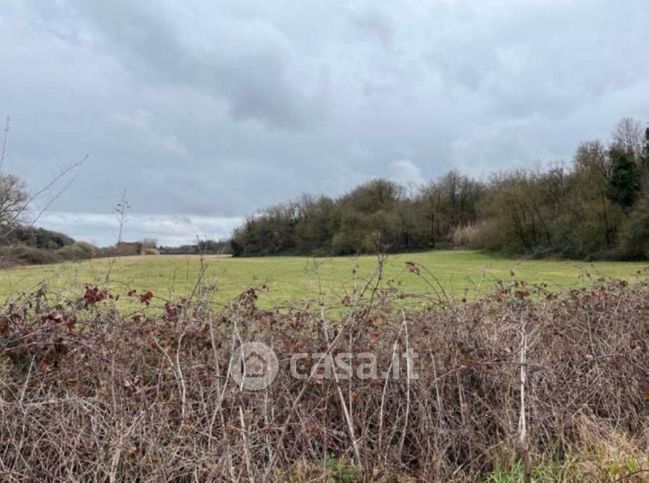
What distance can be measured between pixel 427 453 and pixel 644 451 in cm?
173

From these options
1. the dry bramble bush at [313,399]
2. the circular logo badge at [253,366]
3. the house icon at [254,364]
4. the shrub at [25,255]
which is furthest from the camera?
the shrub at [25,255]

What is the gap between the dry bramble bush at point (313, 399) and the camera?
3396 millimetres

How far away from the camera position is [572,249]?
143 ft

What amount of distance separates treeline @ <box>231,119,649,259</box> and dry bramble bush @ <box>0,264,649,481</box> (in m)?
20.1

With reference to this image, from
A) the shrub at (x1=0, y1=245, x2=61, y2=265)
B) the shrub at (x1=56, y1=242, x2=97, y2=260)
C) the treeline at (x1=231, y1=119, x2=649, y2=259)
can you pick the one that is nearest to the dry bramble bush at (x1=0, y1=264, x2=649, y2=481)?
the shrub at (x1=0, y1=245, x2=61, y2=265)

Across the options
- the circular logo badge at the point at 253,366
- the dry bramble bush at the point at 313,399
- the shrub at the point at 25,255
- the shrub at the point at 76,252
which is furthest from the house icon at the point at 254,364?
the shrub at the point at 25,255

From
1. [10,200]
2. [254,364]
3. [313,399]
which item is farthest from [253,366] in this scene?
[10,200]

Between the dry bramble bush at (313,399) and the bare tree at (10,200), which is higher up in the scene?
the bare tree at (10,200)

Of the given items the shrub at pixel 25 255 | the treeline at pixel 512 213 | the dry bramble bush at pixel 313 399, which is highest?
the treeline at pixel 512 213

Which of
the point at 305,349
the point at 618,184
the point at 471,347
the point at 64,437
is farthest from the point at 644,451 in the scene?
the point at 618,184

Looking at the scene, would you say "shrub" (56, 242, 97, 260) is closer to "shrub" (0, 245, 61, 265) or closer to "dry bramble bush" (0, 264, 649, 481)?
"shrub" (0, 245, 61, 265)

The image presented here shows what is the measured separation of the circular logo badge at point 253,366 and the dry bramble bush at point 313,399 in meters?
0.08

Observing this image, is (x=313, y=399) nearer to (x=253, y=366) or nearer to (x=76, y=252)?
(x=253, y=366)

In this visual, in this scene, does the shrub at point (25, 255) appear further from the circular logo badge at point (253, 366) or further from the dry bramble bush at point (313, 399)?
the circular logo badge at point (253, 366)
